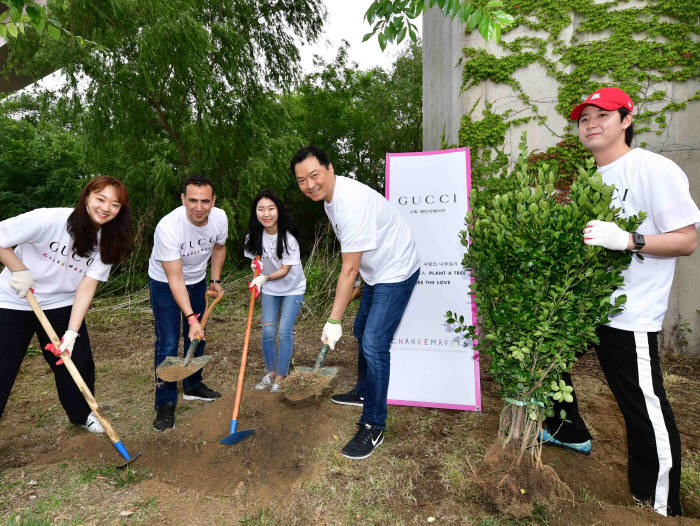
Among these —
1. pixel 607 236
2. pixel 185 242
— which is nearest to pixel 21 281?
pixel 185 242

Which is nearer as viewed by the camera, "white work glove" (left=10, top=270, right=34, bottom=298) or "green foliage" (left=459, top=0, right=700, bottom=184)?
"white work glove" (left=10, top=270, right=34, bottom=298)

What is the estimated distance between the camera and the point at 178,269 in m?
3.11

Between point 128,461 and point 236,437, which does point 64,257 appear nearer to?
point 128,461

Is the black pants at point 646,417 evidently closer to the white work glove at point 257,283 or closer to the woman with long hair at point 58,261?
the white work glove at point 257,283

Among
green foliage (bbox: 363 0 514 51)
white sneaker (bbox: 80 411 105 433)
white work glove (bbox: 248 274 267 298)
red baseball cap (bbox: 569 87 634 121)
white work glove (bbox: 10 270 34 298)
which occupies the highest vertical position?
green foliage (bbox: 363 0 514 51)

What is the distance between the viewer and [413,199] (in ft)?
11.8

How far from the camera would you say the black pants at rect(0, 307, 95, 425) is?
272 cm

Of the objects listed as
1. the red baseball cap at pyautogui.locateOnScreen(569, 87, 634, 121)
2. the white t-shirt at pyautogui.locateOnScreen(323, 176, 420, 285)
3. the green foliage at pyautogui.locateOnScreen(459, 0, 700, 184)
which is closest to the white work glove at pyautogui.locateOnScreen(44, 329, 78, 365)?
the white t-shirt at pyautogui.locateOnScreen(323, 176, 420, 285)

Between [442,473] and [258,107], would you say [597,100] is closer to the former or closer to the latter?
[442,473]

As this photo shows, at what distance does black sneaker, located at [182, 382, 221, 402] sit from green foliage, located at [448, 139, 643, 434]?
2.63 metres

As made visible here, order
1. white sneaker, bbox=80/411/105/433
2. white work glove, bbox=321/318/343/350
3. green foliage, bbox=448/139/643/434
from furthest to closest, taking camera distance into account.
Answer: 1. white sneaker, bbox=80/411/105/433
2. white work glove, bbox=321/318/343/350
3. green foliage, bbox=448/139/643/434

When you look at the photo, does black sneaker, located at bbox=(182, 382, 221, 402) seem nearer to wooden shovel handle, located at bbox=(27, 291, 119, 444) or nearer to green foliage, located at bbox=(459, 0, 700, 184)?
wooden shovel handle, located at bbox=(27, 291, 119, 444)

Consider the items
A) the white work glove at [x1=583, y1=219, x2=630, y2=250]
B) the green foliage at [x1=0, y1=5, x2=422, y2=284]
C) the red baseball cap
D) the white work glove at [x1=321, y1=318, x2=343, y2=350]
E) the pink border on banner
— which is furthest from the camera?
the green foliage at [x1=0, y1=5, x2=422, y2=284]

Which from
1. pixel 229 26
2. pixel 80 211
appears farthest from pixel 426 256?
pixel 229 26
